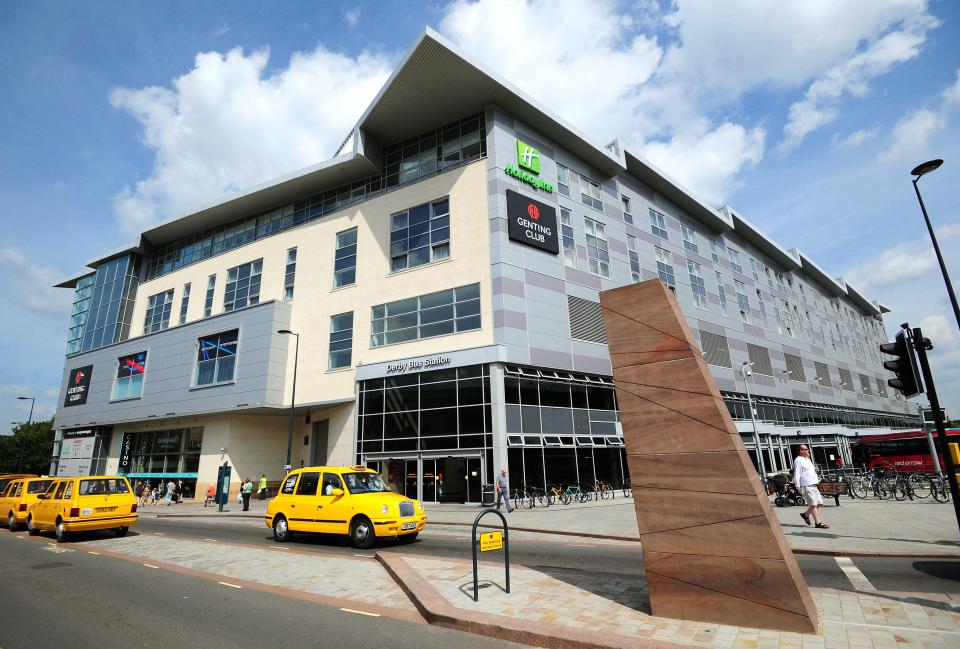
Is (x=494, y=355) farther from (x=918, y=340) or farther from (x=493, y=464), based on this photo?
(x=918, y=340)

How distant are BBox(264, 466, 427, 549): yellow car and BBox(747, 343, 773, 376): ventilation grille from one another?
129 ft

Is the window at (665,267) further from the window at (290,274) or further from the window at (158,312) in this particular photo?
the window at (158,312)

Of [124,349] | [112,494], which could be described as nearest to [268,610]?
[112,494]

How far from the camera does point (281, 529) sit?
14289 millimetres

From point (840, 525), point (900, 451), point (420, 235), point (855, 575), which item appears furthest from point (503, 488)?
point (900, 451)

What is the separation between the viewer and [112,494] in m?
15.8

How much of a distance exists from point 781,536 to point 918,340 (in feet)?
15.8

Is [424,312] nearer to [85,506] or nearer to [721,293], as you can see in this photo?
[85,506]

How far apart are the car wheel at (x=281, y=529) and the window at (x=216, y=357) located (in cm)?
2340

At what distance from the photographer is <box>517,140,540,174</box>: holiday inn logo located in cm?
2931

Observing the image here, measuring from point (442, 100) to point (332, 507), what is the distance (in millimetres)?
24184

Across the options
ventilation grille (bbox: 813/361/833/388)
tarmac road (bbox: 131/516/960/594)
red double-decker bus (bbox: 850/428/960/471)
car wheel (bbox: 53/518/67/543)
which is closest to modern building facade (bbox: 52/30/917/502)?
ventilation grille (bbox: 813/361/833/388)

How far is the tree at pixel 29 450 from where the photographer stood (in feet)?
256

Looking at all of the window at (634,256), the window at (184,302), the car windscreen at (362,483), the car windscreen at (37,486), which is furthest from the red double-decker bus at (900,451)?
the window at (184,302)
